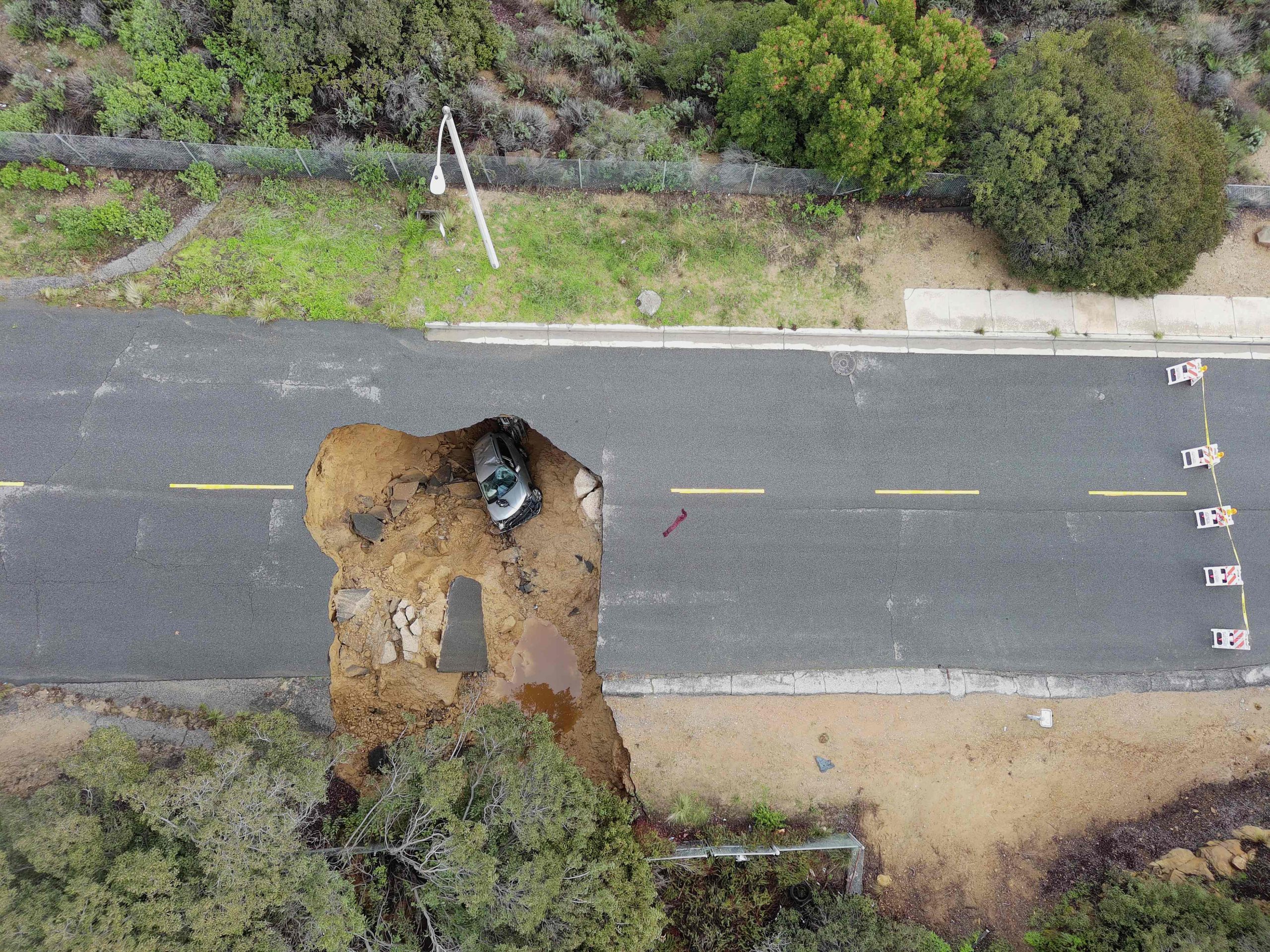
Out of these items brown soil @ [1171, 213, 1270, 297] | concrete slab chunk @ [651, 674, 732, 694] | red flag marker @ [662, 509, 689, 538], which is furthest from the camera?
brown soil @ [1171, 213, 1270, 297]

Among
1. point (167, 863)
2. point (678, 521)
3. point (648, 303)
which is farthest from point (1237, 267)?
point (167, 863)

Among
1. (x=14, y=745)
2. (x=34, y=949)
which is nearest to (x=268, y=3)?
(x=14, y=745)

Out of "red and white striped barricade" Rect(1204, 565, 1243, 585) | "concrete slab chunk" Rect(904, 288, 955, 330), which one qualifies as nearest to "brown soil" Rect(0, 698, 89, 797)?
"concrete slab chunk" Rect(904, 288, 955, 330)

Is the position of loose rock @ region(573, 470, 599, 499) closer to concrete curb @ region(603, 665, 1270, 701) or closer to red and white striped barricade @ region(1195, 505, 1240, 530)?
concrete curb @ region(603, 665, 1270, 701)

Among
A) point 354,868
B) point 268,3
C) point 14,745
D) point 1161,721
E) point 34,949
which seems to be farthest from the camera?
point 268,3

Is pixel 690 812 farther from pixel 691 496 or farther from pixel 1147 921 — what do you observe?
pixel 1147 921

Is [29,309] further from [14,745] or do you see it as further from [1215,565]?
[1215,565]
